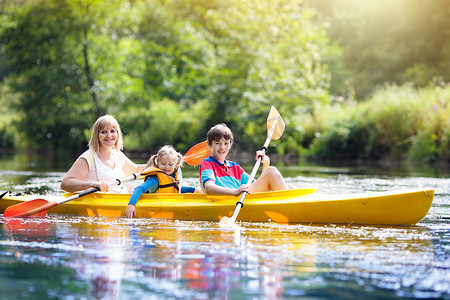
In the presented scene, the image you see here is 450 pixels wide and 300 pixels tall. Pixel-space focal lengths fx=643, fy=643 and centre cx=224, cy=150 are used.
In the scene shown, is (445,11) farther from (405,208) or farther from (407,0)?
(405,208)

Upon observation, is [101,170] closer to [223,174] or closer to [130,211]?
[130,211]

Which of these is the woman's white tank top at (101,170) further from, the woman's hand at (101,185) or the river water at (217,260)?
the river water at (217,260)

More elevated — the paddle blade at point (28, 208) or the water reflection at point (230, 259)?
the paddle blade at point (28, 208)

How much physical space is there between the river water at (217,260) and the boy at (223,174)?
0.33 metres

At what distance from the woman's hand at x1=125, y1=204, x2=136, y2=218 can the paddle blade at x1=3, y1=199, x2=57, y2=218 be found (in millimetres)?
647

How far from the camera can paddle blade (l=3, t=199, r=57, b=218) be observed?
18.0ft

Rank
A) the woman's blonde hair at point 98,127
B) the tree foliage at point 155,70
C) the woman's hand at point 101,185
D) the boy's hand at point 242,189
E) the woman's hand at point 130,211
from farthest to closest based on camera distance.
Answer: the tree foliage at point 155,70, the woman's blonde hair at point 98,127, the woman's hand at point 101,185, the woman's hand at point 130,211, the boy's hand at point 242,189

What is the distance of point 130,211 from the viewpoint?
5.47 meters

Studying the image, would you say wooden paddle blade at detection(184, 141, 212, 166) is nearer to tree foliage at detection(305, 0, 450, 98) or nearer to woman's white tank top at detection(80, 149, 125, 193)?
woman's white tank top at detection(80, 149, 125, 193)

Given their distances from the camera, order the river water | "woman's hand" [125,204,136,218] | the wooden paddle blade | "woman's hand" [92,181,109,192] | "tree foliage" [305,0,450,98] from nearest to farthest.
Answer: the river water → "woman's hand" [125,204,136,218] → "woman's hand" [92,181,109,192] → the wooden paddle blade → "tree foliage" [305,0,450,98]

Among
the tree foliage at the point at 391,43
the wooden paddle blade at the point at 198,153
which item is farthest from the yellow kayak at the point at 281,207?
the tree foliage at the point at 391,43

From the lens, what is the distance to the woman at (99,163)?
223 inches

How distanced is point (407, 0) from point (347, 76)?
5171mm

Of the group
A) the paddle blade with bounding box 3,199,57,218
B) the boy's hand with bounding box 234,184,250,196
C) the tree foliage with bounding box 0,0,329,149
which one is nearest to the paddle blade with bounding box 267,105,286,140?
the boy's hand with bounding box 234,184,250,196
